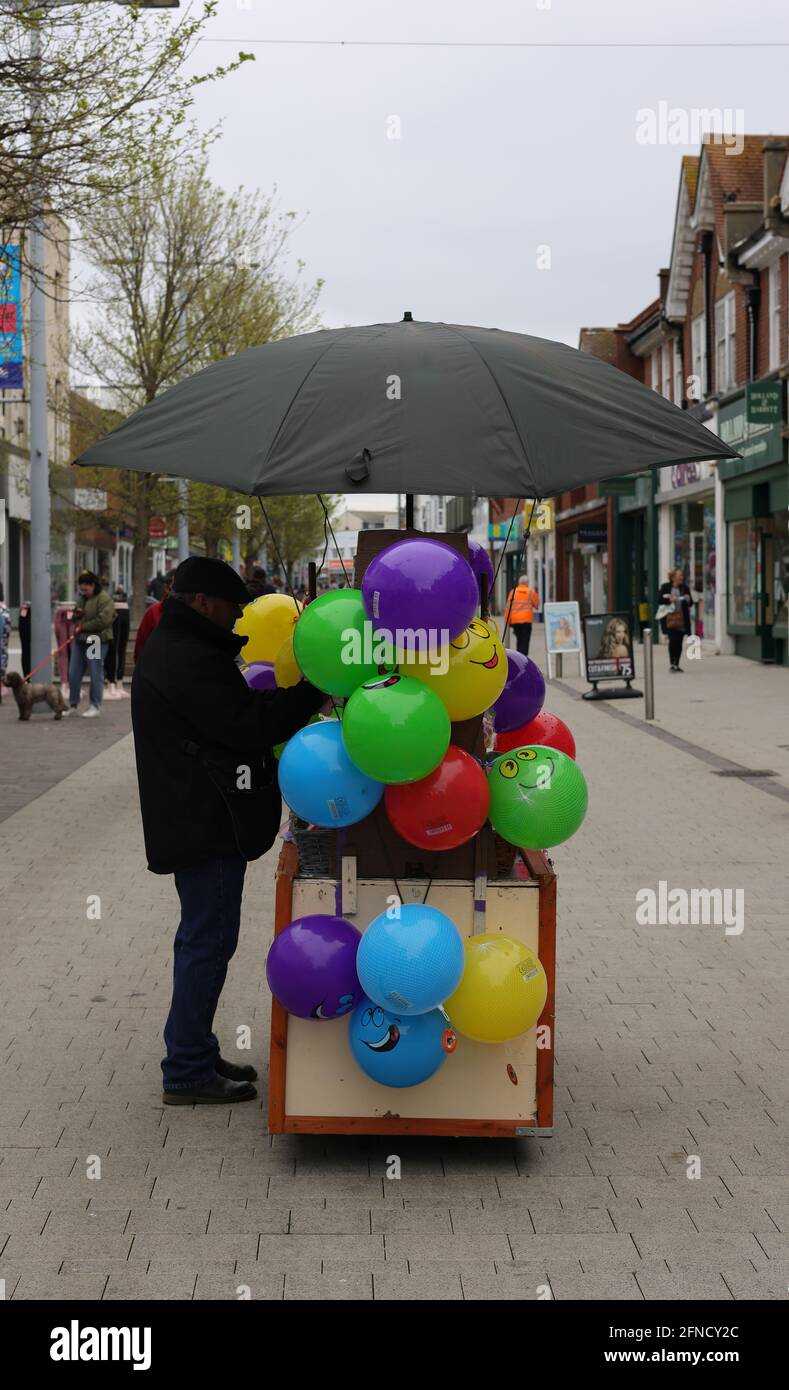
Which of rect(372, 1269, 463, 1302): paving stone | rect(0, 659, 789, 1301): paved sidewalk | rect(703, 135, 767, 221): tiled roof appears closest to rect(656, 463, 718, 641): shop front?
rect(703, 135, 767, 221): tiled roof

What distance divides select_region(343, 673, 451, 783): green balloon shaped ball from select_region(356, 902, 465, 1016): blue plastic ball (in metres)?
0.40

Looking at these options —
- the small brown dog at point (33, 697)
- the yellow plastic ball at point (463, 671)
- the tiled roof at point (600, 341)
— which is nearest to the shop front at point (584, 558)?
the tiled roof at point (600, 341)

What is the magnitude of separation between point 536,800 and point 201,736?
3.44 feet

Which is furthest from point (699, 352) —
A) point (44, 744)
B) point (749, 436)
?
point (44, 744)

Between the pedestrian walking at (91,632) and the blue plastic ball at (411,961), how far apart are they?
14.4 metres

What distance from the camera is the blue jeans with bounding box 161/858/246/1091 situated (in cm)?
477

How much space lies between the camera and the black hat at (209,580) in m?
4.72

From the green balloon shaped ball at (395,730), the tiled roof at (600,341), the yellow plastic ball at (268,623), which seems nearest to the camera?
the green balloon shaped ball at (395,730)

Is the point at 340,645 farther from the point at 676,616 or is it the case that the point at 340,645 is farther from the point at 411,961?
the point at 676,616

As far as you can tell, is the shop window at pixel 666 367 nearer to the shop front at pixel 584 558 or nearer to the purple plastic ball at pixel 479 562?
the shop front at pixel 584 558

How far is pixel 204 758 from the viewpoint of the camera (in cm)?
469

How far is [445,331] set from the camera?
467 cm
